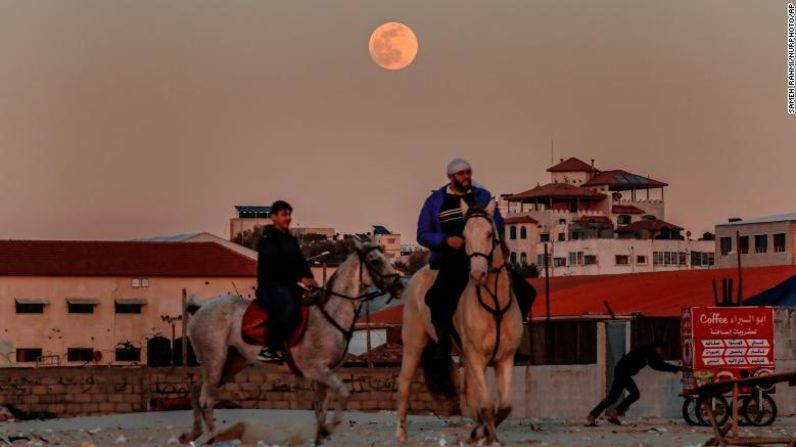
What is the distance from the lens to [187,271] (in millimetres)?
97938

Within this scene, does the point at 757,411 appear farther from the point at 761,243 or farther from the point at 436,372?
the point at 761,243

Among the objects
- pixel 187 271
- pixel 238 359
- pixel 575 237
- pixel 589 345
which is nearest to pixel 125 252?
pixel 187 271

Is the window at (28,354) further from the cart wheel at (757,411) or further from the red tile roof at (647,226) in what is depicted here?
the red tile roof at (647,226)

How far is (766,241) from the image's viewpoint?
4577 inches

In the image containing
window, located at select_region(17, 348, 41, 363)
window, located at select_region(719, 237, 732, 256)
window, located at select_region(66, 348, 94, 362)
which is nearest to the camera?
window, located at select_region(66, 348, 94, 362)

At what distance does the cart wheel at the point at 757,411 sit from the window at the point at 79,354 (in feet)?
229

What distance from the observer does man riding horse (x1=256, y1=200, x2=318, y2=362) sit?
18297mm

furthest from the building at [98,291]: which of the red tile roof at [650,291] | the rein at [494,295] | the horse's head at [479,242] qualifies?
the horse's head at [479,242]

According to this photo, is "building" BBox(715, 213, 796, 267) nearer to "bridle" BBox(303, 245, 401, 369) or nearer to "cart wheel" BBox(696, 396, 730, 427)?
"cart wheel" BBox(696, 396, 730, 427)

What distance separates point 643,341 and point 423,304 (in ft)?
47.9

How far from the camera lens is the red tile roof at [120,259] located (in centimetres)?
9694

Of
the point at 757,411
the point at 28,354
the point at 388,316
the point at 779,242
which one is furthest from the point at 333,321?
the point at 779,242

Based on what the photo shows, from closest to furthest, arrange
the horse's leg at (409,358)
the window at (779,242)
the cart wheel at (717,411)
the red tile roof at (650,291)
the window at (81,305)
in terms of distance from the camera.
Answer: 1. the horse's leg at (409,358)
2. the cart wheel at (717,411)
3. the red tile roof at (650,291)
4. the window at (81,305)
5. the window at (779,242)

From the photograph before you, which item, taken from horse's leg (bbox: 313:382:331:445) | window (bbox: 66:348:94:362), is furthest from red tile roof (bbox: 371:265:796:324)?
horse's leg (bbox: 313:382:331:445)
